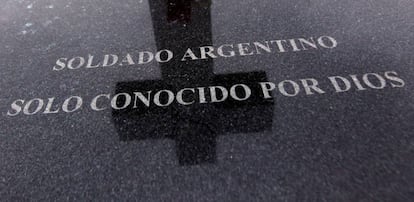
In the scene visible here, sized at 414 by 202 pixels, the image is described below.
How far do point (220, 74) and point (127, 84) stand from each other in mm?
355

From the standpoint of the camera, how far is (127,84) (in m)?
1.47

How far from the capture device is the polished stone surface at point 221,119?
112 cm

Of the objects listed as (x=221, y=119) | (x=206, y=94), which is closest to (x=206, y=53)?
(x=206, y=94)

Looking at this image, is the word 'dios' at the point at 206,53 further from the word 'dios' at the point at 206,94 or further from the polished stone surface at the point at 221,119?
the word 'dios' at the point at 206,94

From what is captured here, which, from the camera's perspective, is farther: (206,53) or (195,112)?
(206,53)

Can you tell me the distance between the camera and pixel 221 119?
1.30m

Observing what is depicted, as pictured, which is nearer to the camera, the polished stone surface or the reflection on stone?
the polished stone surface

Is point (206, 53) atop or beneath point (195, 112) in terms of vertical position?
atop

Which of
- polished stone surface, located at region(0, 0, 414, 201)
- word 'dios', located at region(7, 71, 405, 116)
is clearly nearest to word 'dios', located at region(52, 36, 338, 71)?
polished stone surface, located at region(0, 0, 414, 201)

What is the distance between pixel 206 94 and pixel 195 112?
9 centimetres

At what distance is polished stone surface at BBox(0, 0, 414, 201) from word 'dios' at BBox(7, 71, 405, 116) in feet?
0.06

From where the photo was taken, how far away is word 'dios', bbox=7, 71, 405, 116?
4.47 ft

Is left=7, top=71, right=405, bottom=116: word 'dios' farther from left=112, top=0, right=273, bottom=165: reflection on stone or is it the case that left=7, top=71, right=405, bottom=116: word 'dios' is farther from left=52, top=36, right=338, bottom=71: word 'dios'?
left=52, top=36, right=338, bottom=71: word 'dios'

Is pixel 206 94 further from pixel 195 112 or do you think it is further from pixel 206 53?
pixel 206 53
